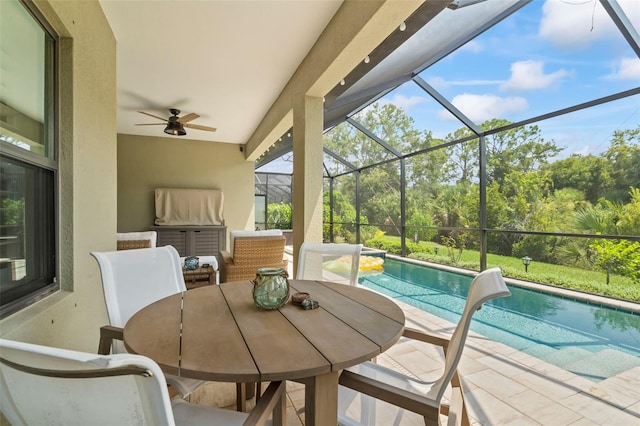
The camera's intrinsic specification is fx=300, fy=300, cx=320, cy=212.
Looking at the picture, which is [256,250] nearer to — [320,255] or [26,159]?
[320,255]

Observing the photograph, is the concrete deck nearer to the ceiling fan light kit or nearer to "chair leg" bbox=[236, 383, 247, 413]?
"chair leg" bbox=[236, 383, 247, 413]

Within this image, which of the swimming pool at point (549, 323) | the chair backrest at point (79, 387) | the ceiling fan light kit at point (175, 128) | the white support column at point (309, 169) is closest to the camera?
the chair backrest at point (79, 387)

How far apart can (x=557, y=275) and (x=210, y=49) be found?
7.22 m

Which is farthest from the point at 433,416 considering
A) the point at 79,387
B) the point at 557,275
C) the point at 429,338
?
the point at 557,275

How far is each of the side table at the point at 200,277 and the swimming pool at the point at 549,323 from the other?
291 centimetres

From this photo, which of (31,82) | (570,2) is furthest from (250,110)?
(570,2)

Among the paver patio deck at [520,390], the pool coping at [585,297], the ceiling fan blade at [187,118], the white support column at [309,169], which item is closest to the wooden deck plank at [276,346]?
the paver patio deck at [520,390]

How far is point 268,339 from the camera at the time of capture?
3.50 feet

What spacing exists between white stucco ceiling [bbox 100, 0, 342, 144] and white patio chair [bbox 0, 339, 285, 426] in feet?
9.15

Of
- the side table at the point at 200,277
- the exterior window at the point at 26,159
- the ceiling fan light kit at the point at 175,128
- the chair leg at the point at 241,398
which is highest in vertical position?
the ceiling fan light kit at the point at 175,128

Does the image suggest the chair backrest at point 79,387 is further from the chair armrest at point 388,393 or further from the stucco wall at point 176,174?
the stucco wall at point 176,174

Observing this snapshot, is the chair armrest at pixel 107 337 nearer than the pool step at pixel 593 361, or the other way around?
the chair armrest at pixel 107 337

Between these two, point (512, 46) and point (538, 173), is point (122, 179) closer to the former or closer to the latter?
point (512, 46)

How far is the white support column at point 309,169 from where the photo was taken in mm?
3582
